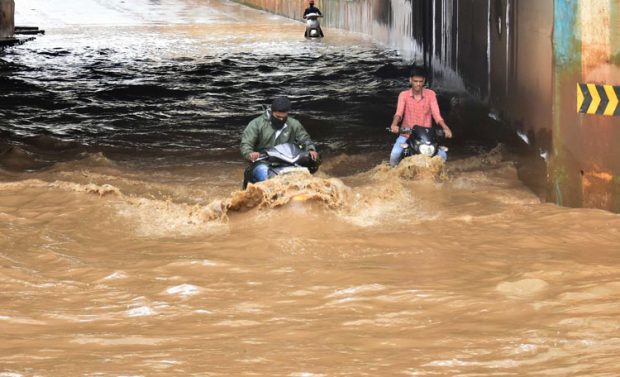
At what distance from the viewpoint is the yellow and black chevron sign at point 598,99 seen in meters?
10.6

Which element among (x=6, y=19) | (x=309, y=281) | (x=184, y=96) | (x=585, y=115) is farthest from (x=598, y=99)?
(x=6, y=19)

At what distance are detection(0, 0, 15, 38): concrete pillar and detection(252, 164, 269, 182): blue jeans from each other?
3309 centimetres

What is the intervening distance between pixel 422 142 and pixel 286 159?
229 centimetres

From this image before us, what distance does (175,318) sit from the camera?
25.3 feet

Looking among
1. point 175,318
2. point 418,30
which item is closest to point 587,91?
point 175,318

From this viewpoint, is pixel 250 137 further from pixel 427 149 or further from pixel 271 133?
pixel 427 149

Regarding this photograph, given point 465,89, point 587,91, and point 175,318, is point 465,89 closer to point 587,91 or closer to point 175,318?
point 587,91

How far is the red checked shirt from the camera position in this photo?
1306 cm

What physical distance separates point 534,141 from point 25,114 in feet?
38.3

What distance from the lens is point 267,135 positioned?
11.6m

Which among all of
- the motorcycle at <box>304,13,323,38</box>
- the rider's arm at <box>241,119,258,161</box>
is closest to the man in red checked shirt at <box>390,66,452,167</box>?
the rider's arm at <box>241,119,258,161</box>

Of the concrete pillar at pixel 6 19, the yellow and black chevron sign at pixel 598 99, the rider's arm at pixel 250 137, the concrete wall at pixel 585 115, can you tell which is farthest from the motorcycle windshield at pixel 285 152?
the concrete pillar at pixel 6 19

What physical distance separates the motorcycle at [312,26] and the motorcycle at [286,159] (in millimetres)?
30944

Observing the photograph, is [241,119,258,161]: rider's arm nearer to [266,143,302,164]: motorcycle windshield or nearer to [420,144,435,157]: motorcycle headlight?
[266,143,302,164]: motorcycle windshield
